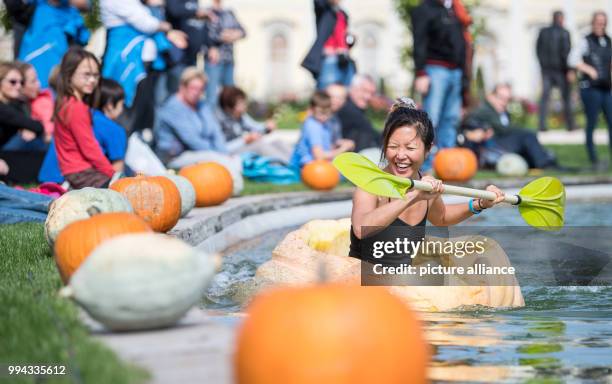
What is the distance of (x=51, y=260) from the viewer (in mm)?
6156

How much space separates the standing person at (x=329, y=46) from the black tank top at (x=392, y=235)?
774 cm

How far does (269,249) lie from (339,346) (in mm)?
5778

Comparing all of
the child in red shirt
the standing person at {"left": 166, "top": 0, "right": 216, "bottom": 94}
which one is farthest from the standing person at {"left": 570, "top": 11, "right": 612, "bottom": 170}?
the child in red shirt

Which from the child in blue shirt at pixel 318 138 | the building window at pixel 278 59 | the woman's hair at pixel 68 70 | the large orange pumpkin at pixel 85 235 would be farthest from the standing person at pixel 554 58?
the building window at pixel 278 59

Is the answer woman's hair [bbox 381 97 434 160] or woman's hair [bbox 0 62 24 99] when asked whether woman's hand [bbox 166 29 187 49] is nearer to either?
woman's hair [bbox 0 62 24 99]

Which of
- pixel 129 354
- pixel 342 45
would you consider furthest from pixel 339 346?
pixel 342 45

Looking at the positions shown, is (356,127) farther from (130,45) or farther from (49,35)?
(49,35)

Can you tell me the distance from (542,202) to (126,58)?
5.78 m

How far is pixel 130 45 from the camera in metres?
11.8

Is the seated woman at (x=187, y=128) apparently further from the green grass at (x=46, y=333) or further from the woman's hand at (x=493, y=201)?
the green grass at (x=46, y=333)

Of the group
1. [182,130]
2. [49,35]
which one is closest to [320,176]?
[182,130]

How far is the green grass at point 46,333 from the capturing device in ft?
11.7

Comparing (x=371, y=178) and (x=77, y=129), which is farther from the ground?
(x=77, y=129)

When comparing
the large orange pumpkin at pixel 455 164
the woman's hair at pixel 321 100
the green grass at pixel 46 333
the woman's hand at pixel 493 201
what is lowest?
the green grass at pixel 46 333
